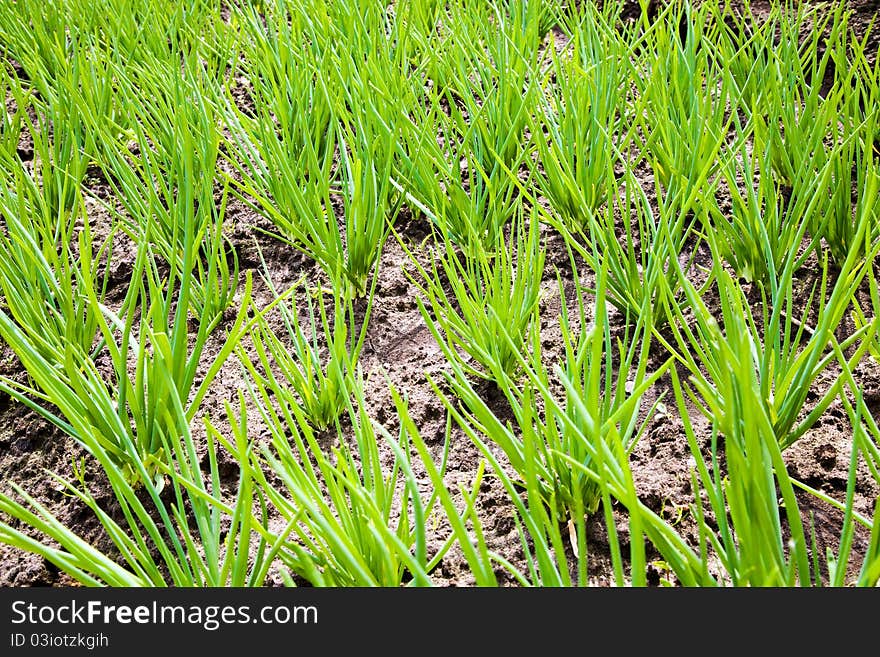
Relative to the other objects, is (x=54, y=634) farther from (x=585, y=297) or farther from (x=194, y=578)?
(x=585, y=297)

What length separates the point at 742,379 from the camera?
1.92 ft

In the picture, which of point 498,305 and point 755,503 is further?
point 498,305

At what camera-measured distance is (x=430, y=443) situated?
1.05 metres

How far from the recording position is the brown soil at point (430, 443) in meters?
0.89

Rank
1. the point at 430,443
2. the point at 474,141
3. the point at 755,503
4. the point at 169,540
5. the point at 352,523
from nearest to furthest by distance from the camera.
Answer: the point at 755,503 → the point at 352,523 → the point at 169,540 → the point at 430,443 → the point at 474,141

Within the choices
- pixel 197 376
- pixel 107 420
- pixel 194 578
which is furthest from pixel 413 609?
pixel 197 376

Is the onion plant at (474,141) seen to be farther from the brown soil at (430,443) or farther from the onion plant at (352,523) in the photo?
the onion plant at (352,523)

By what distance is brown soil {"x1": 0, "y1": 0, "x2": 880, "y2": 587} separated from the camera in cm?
89

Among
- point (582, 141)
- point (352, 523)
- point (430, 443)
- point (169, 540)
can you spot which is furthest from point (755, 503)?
point (582, 141)

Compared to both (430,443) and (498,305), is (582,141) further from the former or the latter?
(430,443)

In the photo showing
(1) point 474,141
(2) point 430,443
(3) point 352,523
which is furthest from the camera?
(1) point 474,141

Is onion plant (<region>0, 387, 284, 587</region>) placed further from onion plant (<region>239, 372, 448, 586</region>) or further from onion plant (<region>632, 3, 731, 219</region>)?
onion plant (<region>632, 3, 731, 219</region>)

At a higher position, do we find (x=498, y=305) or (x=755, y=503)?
(x=498, y=305)

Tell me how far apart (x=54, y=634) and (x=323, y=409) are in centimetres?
42
